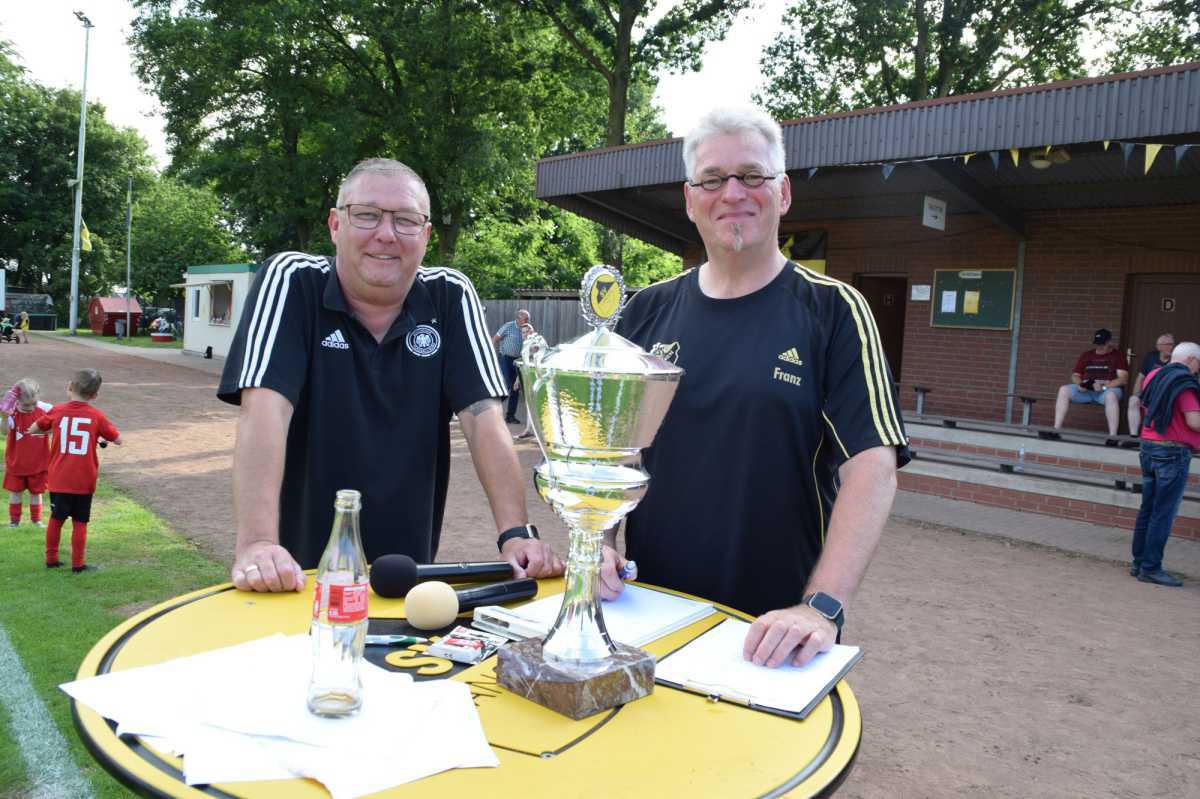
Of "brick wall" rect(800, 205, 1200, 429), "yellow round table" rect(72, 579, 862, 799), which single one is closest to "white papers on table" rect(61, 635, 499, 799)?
"yellow round table" rect(72, 579, 862, 799)

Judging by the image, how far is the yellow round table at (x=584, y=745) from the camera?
4.20 feet

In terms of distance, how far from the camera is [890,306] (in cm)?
1533

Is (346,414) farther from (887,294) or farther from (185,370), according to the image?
(185,370)

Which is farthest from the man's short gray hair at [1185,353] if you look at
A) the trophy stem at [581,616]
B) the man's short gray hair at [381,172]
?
the trophy stem at [581,616]

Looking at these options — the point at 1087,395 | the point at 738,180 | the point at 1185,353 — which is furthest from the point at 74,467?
the point at 1087,395

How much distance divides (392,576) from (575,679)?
795 millimetres

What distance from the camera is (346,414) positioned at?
2.69 m

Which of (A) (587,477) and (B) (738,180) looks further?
(B) (738,180)

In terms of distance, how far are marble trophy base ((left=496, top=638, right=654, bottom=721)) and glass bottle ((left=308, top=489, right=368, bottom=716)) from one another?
0.28 meters

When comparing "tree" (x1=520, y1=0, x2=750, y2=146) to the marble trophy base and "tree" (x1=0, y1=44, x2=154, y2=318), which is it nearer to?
the marble trophy base

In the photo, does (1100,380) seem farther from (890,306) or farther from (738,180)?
(738,180)

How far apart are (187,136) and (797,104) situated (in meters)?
17.3

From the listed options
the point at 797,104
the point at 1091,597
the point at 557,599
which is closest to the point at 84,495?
the point at 557,599

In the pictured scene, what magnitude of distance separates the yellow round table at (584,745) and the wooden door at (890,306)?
1404cm
